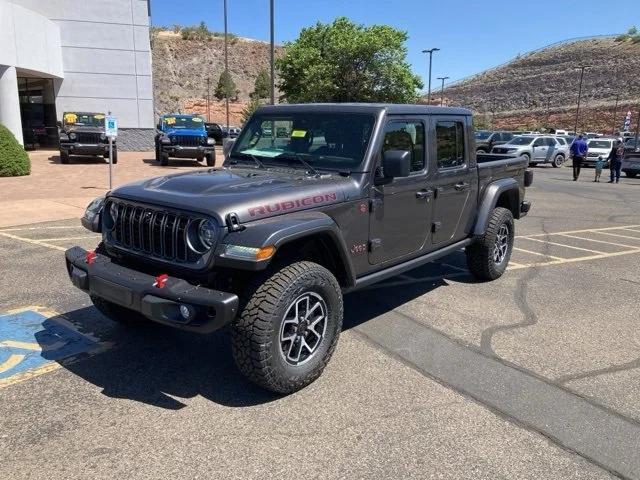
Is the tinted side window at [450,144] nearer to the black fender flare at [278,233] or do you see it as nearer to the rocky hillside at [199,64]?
the black fender flare at [278,233]

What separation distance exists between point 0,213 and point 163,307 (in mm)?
8680

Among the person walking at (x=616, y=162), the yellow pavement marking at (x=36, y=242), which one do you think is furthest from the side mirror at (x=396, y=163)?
the person walking at (x=616, y=162)

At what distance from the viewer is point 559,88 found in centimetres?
7744

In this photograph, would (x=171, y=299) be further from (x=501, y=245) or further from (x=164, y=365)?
(x=501, y=245)

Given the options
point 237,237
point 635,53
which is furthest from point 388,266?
point 635,53

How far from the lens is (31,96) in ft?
90.9

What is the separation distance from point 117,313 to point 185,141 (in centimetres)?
1637

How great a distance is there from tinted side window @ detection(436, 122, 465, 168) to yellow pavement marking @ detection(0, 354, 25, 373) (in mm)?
3740

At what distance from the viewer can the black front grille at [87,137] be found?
808 inches

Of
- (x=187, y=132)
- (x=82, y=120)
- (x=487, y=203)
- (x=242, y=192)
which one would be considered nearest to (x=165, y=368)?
(x=242, y=192)

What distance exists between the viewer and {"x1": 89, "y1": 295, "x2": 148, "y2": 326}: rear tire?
4336mm

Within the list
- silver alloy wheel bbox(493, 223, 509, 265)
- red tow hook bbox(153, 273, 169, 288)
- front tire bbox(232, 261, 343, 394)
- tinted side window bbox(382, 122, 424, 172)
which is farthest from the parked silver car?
red tow hook bbox(153, 273, 169, 288)

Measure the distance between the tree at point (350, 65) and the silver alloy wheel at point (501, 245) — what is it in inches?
1080

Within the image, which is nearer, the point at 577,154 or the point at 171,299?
the point at 171,299
